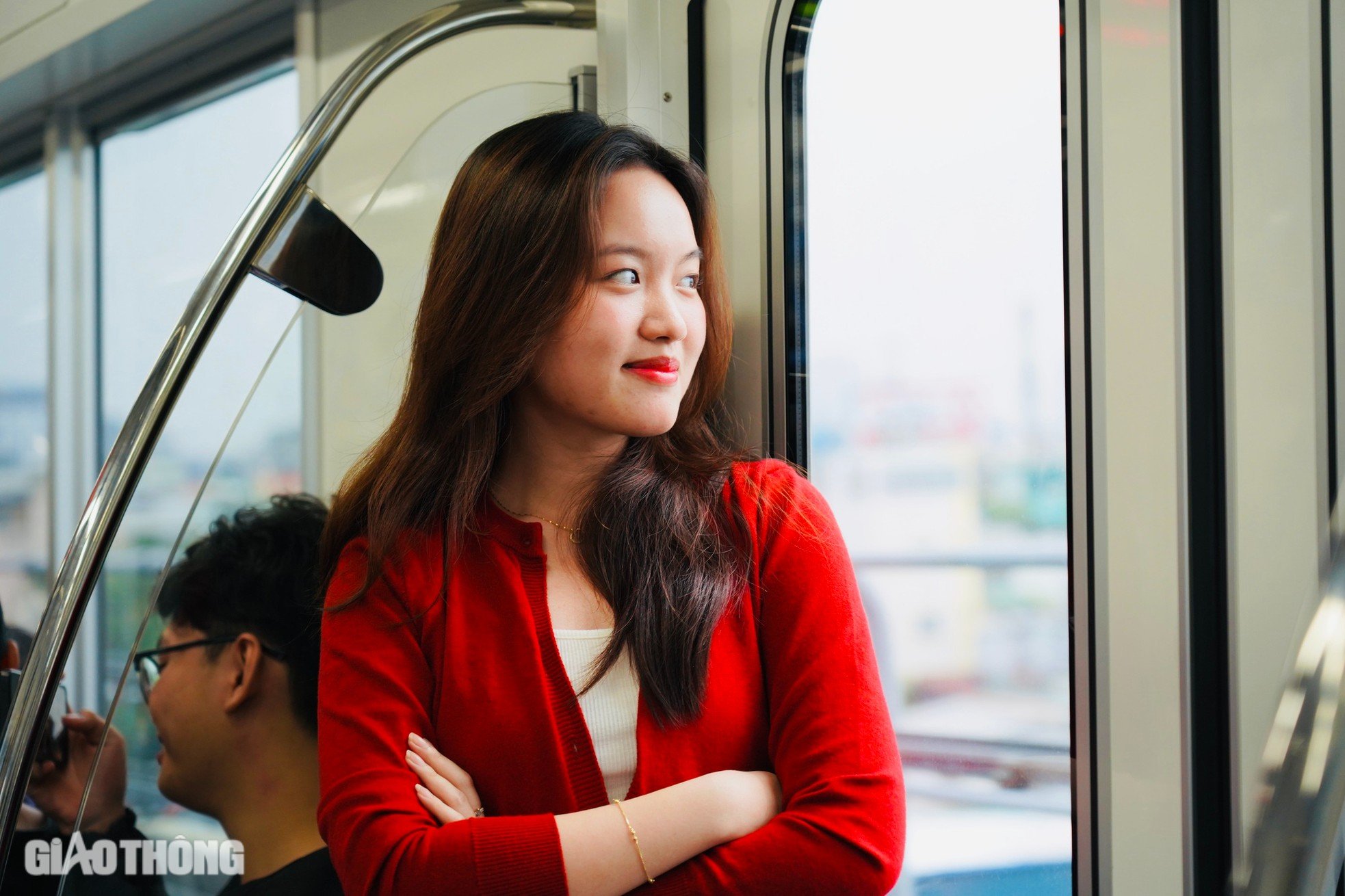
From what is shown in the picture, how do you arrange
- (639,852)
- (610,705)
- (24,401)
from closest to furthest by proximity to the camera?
(639,852)
(610,705)
(24,401)

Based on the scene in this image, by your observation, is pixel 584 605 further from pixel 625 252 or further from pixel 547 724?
pixel 625 252

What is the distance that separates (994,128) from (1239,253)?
31cm

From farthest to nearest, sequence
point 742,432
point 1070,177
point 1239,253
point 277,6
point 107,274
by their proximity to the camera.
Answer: point 107,274, point 277,6, point 742,432, point 1070,177, point 1239,253

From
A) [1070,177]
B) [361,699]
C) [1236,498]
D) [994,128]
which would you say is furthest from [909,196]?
[361,699]

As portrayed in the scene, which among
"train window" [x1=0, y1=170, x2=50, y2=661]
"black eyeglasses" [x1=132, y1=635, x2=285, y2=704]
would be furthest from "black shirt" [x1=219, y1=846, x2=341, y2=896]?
"train window" [x1=0, y1=170, x2=50, y2=661]

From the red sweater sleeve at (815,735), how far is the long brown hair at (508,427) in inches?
2.4

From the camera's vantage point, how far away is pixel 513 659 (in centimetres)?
103

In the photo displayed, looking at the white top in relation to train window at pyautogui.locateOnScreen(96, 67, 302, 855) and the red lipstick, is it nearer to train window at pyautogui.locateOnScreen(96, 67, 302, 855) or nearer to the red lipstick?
the red lipstick

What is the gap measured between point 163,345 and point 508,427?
1.12 meters

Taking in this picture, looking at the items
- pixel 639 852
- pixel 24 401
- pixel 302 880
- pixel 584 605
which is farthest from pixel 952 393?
pixel 24 401

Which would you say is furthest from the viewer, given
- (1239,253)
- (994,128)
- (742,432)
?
(742,432)

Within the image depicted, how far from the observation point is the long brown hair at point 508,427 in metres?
1.03

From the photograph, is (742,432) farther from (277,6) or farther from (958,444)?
(277,6)

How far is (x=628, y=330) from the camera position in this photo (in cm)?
103
